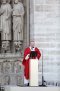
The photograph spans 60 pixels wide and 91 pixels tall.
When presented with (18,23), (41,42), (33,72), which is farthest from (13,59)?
(33,72)

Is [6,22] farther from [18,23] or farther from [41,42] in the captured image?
[41,42]

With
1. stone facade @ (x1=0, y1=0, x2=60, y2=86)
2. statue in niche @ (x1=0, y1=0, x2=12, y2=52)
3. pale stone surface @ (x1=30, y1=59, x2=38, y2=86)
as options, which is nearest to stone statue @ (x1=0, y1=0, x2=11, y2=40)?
statue in niche @ (x1=0, y1=0, x2=12, y2=52)

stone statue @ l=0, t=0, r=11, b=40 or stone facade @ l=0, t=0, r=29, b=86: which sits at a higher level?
stone statue @ l=0, t=0, r=11, b=40

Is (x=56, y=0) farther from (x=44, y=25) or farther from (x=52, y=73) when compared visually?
(x=52, y=73)

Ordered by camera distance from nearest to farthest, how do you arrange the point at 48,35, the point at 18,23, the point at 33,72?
the point at 33,72
the point at 18,23
the point at 48,35

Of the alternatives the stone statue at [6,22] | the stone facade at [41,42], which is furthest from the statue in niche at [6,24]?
the stone facade at [41,42]

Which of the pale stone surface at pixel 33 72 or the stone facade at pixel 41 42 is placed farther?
the stone facade at pixel 41 42

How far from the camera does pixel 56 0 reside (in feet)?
42.4

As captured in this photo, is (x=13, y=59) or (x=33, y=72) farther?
(x=13, y=59)

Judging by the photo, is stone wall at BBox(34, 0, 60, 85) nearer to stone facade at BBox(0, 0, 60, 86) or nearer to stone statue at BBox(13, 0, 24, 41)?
stone facade at BBox(0, 0, 60, 86)

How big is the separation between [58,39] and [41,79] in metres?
1.33

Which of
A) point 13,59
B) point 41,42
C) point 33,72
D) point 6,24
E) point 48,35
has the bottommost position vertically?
point 13,59

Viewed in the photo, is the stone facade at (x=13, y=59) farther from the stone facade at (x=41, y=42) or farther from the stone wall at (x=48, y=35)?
the stone wall at (x=48, y=35)

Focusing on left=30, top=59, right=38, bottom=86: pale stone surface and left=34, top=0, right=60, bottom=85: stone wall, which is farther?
left=34, top=0, right=60, bottom=85: stone wall
